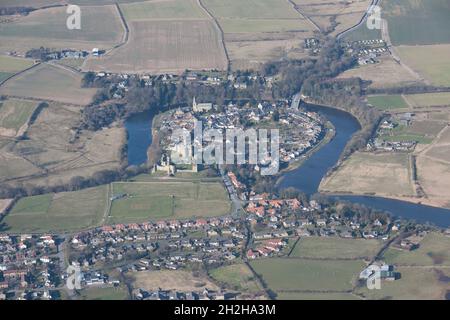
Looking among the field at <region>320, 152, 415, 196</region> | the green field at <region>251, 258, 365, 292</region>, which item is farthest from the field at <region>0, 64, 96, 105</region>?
the green field at <region>251, 258, 365, 292</region>

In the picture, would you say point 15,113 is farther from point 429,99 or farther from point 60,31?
point 429,99

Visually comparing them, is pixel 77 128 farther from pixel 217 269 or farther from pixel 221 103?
pixel 217 269

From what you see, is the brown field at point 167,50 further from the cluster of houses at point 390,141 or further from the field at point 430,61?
the cluster of houses at point 390,141

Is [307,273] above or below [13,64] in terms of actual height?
below

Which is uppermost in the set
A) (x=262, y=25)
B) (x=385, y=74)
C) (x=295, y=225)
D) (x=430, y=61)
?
(x=262, y=25)

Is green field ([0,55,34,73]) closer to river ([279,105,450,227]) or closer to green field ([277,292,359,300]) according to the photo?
river ([279,105,450,227])

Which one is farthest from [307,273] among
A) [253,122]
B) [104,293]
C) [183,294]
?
[253,122]
